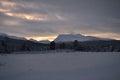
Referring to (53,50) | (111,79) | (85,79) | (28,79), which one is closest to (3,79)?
(28,79)

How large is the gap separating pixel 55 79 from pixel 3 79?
6519mm

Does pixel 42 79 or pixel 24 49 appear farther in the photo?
pixel 24 49

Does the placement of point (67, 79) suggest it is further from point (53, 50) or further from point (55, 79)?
point (53, 50)

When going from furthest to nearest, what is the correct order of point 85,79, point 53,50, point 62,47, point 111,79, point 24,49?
1. point 62,47
2. point 24,49
3. point 53,50
4. point 85,79
5. point 111,79

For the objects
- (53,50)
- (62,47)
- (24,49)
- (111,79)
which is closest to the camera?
(111,79)

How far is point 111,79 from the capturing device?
2397 cm

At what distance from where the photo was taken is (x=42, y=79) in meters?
26.7

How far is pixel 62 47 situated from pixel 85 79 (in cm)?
17176

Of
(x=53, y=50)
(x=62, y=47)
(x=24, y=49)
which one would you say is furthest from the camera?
(x=62, y=47)

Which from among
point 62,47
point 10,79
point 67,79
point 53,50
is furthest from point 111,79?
point 62,47

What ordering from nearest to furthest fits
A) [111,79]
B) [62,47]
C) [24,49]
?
[111,79], [24,49], [62,47]

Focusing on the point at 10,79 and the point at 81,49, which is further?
the point at 81,49

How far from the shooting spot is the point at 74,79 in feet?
85.5

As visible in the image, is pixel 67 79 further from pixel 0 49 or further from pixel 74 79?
pixel 0 49
